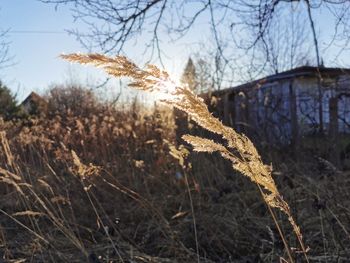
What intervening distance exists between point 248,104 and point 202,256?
18.1ft

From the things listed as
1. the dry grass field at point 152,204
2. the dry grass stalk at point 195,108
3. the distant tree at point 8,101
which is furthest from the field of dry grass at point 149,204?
the distant tree at point 8,101

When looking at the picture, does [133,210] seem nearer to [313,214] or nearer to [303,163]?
[313,214]

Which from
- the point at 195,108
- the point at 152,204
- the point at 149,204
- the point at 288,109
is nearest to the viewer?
the point at 195,108

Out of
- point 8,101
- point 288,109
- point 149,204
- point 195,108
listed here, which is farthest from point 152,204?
point 8,101

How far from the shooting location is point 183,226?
4.76 m

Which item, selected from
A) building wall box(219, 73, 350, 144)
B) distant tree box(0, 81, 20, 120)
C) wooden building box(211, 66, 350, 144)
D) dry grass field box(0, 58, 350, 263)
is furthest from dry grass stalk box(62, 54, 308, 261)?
distant tree box(0, 81, 20, 120)

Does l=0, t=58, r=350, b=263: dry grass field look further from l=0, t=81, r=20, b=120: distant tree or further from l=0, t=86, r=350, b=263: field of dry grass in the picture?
l=0, t=81, r=20, b=120: distant tree

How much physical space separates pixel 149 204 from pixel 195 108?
1898 mm

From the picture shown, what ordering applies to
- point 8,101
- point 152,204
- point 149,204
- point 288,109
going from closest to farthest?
point 149,204 < point 152,204 < point 288,109 < point 8,101

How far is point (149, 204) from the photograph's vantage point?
3.47 metres

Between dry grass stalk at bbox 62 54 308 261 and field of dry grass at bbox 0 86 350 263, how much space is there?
1.78ft

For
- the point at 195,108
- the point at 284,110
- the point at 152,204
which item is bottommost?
the point at 152,204

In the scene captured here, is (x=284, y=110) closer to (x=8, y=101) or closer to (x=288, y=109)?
(x=288, y=109)

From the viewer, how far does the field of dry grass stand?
3.63 metres
